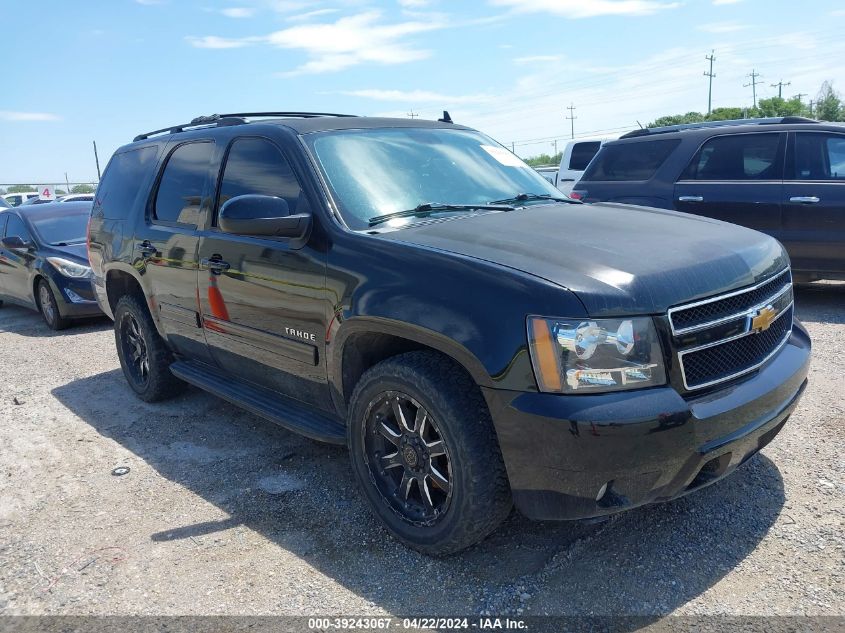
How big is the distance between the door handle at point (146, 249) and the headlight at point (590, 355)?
314cm

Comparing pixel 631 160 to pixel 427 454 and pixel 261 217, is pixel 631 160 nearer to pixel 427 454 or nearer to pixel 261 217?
pixel 261 217

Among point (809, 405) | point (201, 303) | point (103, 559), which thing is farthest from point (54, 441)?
point (809, 405)

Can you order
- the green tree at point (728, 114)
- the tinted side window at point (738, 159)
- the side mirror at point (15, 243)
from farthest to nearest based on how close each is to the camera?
the green tree at point (728, 114), the side mirror at point (15, 243), the tinted side window at point (738, 159)

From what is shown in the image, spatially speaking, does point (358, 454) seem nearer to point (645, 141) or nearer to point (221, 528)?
point (221, 528)

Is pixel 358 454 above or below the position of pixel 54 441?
above

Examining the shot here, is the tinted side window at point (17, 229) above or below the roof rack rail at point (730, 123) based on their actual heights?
below

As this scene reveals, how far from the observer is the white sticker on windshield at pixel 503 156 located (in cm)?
429

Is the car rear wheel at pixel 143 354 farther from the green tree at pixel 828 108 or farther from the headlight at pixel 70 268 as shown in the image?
the green tree at pixel 828 108

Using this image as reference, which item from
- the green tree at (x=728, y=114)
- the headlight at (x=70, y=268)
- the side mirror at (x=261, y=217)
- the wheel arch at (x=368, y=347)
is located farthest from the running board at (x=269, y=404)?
the green tree at (x=728, y=114)

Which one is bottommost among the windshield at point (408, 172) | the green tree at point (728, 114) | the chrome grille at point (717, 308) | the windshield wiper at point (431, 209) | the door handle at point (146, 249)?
the chrome grille at point (717, 308)

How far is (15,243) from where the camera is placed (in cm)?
881

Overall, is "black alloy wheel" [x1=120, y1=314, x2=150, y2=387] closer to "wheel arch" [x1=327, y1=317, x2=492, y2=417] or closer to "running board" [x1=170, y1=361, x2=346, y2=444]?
"running board" [x1=170, y1=361, x2=346, y2=444]

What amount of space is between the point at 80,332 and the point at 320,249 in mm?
6349

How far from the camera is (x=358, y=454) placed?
317cm
